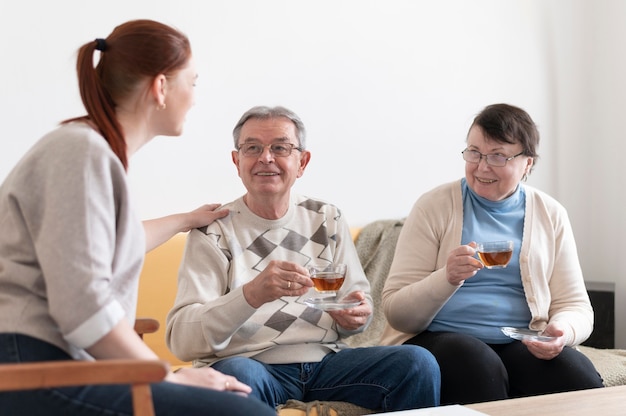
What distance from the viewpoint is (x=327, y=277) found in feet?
7.18

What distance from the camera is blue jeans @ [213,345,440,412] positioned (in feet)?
7.57

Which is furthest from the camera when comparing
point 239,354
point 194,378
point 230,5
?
point 230,5

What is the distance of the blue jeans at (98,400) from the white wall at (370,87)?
162 centimetres

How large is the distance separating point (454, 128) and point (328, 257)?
1.56 meters

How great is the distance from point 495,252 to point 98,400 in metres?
1.33

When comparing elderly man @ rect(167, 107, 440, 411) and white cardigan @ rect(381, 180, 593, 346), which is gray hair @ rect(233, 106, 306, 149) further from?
white cardigan @ rect(381, 180, 593, 346)

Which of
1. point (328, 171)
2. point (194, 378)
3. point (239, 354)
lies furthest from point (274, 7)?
point (194, 378)

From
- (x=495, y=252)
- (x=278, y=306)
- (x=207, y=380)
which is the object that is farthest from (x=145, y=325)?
(x=495, y=252)

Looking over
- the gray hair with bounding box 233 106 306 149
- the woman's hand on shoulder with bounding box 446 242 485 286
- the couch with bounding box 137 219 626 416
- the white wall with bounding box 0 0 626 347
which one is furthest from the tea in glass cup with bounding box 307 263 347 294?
the white wall with bounding box 0 0 626 347

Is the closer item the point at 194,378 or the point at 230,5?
the point at 194,378

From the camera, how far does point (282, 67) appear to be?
343 centimetres

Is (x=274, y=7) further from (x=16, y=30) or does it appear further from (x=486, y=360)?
(x=486, y=360)

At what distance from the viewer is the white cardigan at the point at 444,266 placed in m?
2.59

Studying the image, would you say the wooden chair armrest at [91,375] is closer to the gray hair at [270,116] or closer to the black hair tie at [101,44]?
the black hair tie at [101,44]
